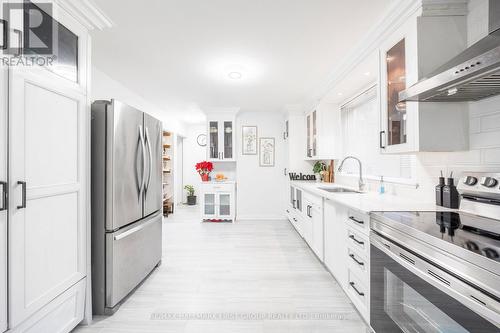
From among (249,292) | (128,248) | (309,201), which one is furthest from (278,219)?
(128,248)

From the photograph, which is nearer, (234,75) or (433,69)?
(433,69)

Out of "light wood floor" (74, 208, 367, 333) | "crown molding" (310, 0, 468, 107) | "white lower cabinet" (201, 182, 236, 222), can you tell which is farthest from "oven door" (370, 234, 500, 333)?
"white lower cabinet" (201, 182, 236, 222)

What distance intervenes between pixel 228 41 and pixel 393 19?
1.41 m

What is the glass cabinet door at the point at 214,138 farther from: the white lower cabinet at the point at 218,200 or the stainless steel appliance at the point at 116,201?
the stainless steel appliance at the point at 116,201

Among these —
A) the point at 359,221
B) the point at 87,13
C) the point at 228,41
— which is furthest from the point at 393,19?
the point at 87,13

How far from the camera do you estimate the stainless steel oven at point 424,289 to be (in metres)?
0.82

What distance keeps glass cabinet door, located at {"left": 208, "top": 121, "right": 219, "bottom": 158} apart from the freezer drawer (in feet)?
A: 9.13

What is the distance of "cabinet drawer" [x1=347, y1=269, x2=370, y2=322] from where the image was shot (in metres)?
1.66

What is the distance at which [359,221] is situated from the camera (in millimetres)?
1796

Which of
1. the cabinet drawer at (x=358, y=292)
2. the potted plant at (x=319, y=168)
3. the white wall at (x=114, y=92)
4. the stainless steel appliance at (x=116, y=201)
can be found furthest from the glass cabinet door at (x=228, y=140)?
the cabinet drawer at (x=358, y=292)

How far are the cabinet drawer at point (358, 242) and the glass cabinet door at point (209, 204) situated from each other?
3563 millimetres

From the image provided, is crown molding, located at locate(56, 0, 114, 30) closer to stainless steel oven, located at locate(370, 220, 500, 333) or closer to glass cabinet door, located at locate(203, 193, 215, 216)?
stainless steel oven, located at locate(370, 220, 500, 333)

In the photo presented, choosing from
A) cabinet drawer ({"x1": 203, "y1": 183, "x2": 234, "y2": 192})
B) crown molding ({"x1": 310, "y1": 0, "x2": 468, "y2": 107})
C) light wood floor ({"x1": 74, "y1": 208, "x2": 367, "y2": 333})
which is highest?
crown molding ({"x1": 310, "y1": 0, "x2": 468, "y2": 107})

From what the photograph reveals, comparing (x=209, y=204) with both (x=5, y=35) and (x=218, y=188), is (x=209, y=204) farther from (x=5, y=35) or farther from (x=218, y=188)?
(x=5, y=35)
